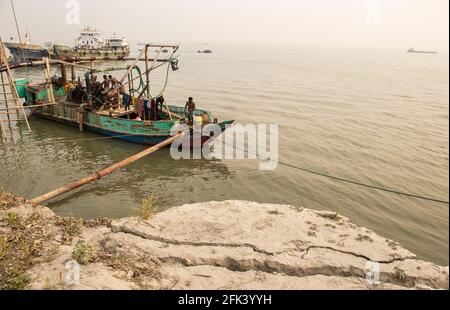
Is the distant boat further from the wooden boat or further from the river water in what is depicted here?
the wooden boat

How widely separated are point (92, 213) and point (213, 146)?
6978mm

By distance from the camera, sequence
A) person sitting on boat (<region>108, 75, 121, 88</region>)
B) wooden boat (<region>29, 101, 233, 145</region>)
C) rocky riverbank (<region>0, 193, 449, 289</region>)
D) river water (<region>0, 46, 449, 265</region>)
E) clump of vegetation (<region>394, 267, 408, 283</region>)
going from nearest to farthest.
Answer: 1. rocky riverbank (<region>0, 193, 449, 289</region>)
2. clump of vegetation (<region>394, 267, 408, 283</region>)
3. river water (<region>0, 46, 449, 265</region>)
4. wooden boat (<region>29, 101, 233, 145</region>)
5. person sitting on boat (<region>108, 75, 121, 88</region>)

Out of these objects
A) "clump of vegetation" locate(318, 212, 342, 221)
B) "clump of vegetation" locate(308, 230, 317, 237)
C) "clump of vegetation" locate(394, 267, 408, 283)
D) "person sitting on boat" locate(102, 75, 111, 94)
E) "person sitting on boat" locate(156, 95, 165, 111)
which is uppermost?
"person sitting on boat" locate(102, 75, 111, 94)

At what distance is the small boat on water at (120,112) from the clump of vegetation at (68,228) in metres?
7.09

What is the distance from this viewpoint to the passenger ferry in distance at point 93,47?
49.6 meters

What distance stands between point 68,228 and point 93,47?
2164 inches

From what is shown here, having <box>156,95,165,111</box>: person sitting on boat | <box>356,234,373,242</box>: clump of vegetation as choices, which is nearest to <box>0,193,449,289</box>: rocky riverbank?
<box>356,234,373,242</box>: clump of vegetation

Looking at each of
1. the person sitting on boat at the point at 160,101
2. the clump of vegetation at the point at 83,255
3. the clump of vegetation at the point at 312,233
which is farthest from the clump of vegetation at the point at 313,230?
the person sitting on boat at the point at 160,101

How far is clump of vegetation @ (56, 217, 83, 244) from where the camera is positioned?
18.9ft

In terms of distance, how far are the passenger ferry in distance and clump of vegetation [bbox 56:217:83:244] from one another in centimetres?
4880

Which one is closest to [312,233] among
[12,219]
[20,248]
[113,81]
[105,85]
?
[20,248]
